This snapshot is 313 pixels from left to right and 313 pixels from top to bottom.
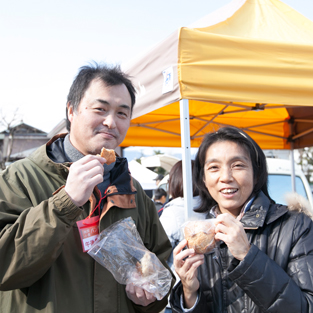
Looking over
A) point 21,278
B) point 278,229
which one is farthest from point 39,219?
point 278,229

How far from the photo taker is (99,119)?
1.58m

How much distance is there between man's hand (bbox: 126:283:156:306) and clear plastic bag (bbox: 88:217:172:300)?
4 centimetres

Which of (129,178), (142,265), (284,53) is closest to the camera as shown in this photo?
(142,265)

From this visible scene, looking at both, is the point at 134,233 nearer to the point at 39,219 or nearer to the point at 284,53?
the point at 39,219

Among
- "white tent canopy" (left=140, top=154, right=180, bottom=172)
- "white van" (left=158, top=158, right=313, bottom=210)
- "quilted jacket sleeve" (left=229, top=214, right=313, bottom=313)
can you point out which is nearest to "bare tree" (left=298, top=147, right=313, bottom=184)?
"white tent canopy" (left=140, top=154, right=180, bottom=172)

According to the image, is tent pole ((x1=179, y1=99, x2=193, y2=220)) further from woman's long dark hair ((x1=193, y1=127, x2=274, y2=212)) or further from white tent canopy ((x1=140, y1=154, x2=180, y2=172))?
white tent canopy ((x1=140, y1=154, x2=180, y2=172))

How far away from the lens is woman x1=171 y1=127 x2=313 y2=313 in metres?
1.40

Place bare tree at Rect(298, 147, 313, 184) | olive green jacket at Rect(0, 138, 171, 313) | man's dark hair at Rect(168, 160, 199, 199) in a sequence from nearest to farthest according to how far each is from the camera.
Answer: olive green jacket at Rect(0, 138, 171, 313)
man's dark hair at Rect(168, 160, 199, 199)
bare tree at Rect(298, 147, 313, 184)

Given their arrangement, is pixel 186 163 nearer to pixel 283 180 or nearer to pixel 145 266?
pixel 145 266

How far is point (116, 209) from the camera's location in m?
1.61

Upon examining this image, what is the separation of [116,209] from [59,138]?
0.54 m

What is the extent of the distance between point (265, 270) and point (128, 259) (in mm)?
635

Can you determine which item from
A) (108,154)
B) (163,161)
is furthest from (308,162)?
(108,154)

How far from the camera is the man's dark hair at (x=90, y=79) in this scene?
168cm
